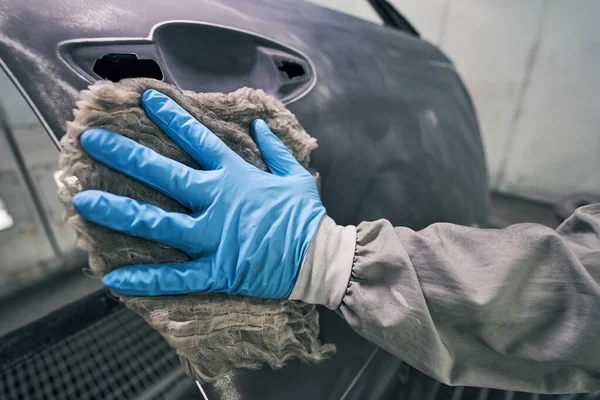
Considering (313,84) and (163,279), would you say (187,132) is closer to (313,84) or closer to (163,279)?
(163,279)

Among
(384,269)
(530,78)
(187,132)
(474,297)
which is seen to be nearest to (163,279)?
(187,132)

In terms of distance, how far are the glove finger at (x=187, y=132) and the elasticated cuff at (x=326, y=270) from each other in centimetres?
20

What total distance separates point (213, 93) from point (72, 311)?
0.94 m

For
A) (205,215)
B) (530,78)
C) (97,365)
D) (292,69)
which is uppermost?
(292,69)

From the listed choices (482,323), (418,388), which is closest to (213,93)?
(482,323)

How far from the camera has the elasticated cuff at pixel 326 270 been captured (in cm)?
56

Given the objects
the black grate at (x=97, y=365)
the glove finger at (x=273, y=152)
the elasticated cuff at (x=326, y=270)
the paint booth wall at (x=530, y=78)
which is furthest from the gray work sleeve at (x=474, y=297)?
the paint booth wall at (x=530, y=78)

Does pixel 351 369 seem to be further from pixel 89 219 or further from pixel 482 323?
pixel 89 219

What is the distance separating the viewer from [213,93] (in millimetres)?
591

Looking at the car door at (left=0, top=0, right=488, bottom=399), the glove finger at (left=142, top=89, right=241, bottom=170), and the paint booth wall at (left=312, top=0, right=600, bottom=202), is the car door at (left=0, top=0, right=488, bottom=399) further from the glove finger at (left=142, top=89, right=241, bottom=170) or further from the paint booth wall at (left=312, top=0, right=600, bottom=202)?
the paint booth wall at (left=312, top=0, right=600, bottom=202)

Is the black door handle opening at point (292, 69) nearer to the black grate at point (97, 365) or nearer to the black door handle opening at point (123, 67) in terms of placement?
the black door handle opening at point (123, 67)

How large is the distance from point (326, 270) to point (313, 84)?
43 cm

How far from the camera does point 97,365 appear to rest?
0.95 meters

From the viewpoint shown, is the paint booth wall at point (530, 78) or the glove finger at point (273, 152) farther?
the paint booth wall at point (530, 78)
